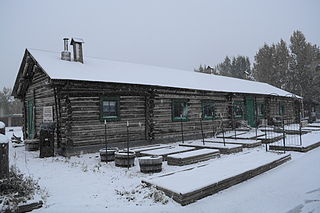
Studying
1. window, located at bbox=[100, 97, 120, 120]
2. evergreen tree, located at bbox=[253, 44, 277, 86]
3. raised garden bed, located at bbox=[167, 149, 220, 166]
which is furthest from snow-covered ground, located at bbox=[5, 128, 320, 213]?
evergreen tree, located at bbox=[253, 44, 277, 86]

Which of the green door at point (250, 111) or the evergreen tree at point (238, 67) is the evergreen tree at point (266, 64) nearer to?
the green door at point (250, 111)

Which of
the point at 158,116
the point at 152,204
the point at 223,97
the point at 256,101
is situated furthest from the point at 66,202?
the point at 256,101

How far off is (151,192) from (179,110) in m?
11.1

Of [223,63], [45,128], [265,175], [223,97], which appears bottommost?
[265,175]

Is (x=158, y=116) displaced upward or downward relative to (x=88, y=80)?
downward

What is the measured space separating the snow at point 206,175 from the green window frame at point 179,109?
24.1ft

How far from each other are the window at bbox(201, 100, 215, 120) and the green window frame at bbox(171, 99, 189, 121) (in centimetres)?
195

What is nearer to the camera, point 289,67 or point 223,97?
point 223,97

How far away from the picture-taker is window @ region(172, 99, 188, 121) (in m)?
16.5

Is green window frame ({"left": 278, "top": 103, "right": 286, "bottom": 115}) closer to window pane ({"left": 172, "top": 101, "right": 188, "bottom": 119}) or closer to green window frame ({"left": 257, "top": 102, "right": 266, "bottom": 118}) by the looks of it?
green window frame ({"left": 257, "top": 102, "right": 266, "bottom": 118})

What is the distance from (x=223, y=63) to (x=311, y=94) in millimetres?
50201

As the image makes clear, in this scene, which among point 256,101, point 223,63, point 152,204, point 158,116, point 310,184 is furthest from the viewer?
point 223,63

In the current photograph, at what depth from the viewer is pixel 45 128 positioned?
11.9m

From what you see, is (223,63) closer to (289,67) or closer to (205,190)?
(289,67)
